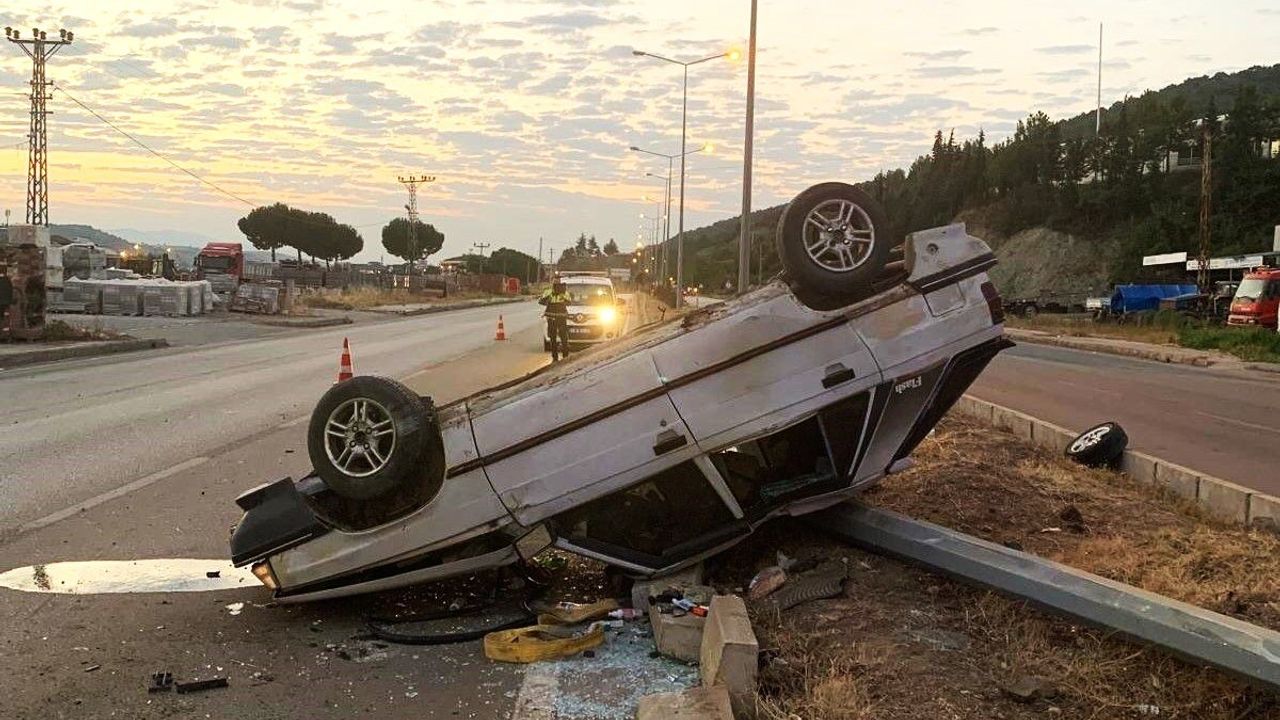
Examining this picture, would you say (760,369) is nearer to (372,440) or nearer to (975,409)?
(372,440)

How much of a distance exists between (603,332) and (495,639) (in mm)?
19959

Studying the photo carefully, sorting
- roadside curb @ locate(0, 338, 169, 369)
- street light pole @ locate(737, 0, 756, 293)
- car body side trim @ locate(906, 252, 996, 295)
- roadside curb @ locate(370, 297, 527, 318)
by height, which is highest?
street light pole @ locate(737, 0, 756, 293)

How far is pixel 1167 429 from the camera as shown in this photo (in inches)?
485

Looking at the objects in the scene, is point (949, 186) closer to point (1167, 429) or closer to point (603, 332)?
point (603, 332)

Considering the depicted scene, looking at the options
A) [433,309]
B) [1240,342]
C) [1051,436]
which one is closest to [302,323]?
[433,309]

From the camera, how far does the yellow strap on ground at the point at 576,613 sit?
471 centimetres

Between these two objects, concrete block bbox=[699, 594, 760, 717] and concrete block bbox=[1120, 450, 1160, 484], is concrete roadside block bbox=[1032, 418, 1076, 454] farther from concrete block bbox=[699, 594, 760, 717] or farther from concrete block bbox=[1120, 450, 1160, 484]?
concrete block bbox=[699, 594, 760, 717]

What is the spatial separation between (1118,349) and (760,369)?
2728 centimetres

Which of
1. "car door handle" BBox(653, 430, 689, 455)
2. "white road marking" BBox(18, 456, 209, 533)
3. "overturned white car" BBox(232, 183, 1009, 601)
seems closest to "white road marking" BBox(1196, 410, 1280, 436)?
"overturned white car" BBox(232, 183, 1009, 601)

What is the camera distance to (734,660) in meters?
3.78

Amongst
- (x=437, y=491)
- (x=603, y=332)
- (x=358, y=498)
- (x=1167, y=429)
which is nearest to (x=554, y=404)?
(x=437, y=491)

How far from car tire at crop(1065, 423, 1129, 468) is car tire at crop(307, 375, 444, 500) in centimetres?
565

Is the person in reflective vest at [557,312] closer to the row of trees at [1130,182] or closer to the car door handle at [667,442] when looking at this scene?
the car door handle at [667,442]

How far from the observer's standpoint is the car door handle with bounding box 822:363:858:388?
4.88 meters
